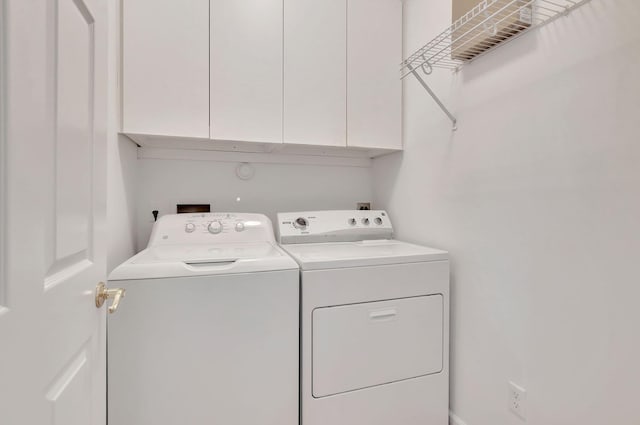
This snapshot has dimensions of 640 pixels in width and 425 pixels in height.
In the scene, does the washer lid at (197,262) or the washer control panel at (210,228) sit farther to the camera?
the washer control panel at (210,228)

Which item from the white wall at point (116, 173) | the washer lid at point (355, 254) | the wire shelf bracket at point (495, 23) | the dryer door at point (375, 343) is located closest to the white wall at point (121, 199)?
the white wall at point (116, 173)

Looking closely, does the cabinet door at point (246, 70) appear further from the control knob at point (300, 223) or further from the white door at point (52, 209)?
the white door at point (52, 209)

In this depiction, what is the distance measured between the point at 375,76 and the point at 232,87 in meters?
0.86

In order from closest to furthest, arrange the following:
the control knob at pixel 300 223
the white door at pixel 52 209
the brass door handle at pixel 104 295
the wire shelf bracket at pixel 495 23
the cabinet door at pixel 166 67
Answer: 1. the white door at pixel 52 209
2. the brass door handle at pixel 104 295
3. the wire shelf bracket at pixel 495 23
4. the cabinet door at pixel 166 67
5. the control knob at pixel 300 223

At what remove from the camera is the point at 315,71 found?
173cm

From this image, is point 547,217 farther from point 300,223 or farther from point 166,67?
point 166,67

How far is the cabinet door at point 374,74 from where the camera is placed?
5.93 ft

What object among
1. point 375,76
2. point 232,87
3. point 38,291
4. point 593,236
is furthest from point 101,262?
point 375,76

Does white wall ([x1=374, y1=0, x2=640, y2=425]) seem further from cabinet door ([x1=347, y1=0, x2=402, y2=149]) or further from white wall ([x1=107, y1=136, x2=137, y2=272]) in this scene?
white wall ([x1=107, y1=136, x2=137, y2=272])

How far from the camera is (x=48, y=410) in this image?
0.54 meters

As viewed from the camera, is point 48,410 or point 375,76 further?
point 375,76

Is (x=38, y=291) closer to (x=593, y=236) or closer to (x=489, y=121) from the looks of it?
(x=593, y=236)

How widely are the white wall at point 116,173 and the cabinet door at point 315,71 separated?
80cm

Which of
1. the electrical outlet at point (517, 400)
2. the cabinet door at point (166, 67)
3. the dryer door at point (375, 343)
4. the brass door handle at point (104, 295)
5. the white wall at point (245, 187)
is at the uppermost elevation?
the cabinet door at point (166, 67)
